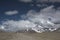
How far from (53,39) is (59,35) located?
9.74 ft

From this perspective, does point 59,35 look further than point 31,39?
Yes

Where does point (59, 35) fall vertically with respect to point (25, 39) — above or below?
above

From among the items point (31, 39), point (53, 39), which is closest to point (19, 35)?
point (31, 39)

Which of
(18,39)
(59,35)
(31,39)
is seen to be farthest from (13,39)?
(59,35)

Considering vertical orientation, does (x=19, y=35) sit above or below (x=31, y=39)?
above

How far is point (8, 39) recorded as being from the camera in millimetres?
23344

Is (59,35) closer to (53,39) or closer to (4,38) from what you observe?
(53,39)

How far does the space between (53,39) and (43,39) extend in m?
2.26

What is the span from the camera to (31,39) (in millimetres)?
20516

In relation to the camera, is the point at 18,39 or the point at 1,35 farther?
the point at 1,35

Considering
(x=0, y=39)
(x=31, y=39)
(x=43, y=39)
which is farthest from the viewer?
(x=43, y=39)

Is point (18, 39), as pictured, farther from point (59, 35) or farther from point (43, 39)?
point (59, 35)

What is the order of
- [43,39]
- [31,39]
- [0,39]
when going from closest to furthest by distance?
1. [31,39]
2. [0,39]
3. [43,39]

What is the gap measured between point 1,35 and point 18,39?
4.71m
